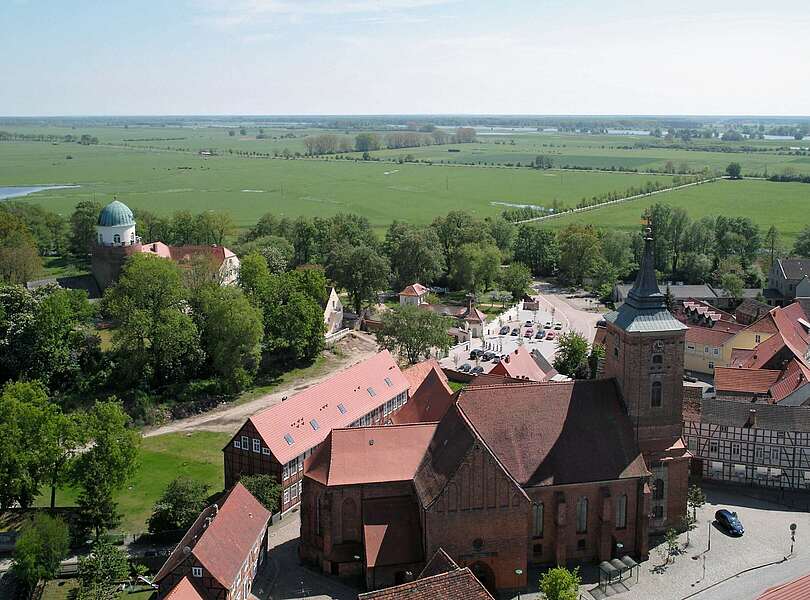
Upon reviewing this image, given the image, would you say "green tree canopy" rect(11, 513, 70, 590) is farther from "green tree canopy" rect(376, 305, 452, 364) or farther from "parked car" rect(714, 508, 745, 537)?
"green tree canopy" rect(376, 305, 452, 364)

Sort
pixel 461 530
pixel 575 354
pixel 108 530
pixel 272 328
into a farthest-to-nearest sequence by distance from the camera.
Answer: pixel 272 328 < pixel 575 354 < pixel 108 530 < pixel 461 530

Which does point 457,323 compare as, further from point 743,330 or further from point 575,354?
point 743,330

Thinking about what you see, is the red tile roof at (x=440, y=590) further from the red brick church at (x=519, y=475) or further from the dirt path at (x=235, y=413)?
the dirt path at (x=235, y=413)

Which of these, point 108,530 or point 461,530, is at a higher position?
point 461,530

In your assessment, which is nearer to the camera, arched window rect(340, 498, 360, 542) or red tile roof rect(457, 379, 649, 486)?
red tile roof rect(457, 379, 649, 486)

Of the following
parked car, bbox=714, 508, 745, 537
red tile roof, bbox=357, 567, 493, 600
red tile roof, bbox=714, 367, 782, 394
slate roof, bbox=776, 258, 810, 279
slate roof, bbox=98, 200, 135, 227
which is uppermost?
slate roof, bbox=98, 200, 135, 227

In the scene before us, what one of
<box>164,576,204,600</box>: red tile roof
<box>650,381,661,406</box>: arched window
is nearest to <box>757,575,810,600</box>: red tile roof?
<box>650,381,661,406</box>: arched window

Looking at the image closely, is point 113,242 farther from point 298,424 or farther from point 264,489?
point 264,489

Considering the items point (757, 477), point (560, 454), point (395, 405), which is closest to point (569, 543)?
point (560, 454)
